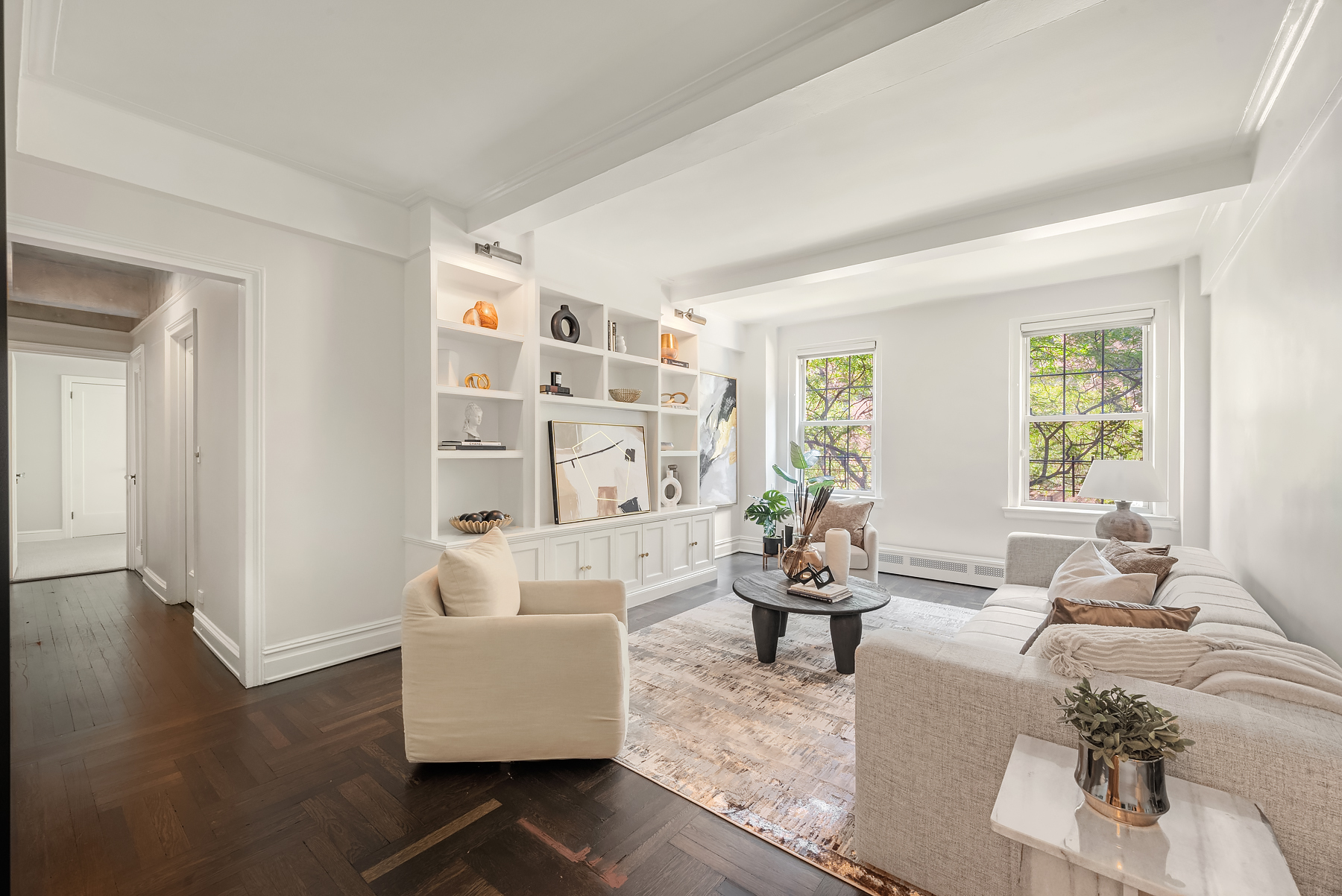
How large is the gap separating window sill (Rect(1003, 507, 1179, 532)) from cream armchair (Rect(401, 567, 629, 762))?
4195 mm

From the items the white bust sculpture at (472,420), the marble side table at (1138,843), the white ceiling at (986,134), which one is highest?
the white ceiling at (986,134)

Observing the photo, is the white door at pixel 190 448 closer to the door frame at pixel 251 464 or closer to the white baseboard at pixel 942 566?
the door frame at pixel 251 464

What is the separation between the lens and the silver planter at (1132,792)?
1.12m

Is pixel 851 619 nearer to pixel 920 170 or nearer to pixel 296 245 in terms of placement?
pixel 920 170

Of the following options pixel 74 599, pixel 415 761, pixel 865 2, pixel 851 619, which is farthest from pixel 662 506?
pixel 74 599

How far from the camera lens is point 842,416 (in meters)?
6.18

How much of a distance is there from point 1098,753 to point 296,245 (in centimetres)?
389

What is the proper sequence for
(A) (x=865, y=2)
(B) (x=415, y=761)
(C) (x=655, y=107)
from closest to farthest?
1. (A) (x=865, y=2)
2. (B) (x=415, y=761)
3. (C) (x=655, y=107)

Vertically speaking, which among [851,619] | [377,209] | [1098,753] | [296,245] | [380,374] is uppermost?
[377,209]

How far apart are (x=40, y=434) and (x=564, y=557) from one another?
752 cm

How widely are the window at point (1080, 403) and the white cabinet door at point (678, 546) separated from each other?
2962mm

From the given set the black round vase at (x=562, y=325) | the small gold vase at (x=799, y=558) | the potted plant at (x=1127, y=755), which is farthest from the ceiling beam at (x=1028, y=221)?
the potted plant at (x=1127, y=755)

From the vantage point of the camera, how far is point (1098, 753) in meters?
1.17

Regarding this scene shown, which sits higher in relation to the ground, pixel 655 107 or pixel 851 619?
pixel 655 107
